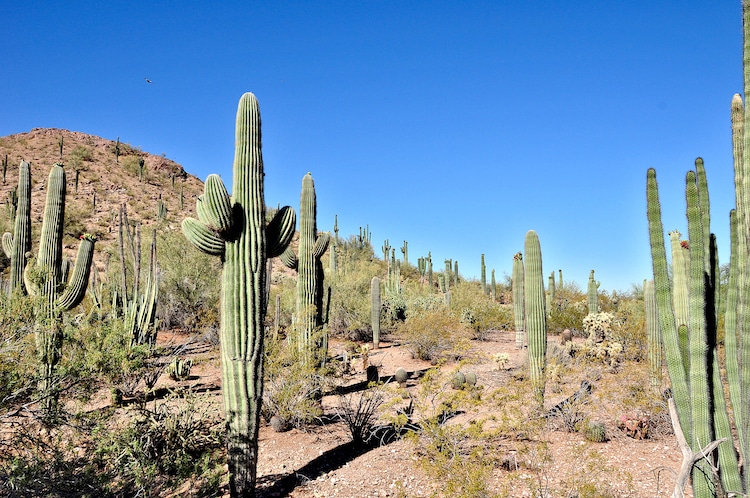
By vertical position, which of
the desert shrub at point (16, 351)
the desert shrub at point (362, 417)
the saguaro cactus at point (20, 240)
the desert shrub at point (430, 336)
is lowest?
the desert shrub at point (362, 417)

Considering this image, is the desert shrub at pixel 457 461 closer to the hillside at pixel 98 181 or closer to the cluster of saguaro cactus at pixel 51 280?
the cluster of saguaro cactus at pixel 51 280

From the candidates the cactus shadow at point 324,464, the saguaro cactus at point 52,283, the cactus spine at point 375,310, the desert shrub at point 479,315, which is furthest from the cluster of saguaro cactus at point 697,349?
the desert shrub at point 479,315

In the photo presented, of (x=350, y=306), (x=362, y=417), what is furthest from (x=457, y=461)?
(x=350, y=306)

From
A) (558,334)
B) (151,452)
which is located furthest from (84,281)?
(558,334)

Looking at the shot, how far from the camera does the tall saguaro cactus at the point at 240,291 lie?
5172 millimetres

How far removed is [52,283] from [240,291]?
4.42 metres

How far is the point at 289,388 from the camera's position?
7480 mm

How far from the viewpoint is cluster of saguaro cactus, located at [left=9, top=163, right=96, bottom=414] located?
543cm

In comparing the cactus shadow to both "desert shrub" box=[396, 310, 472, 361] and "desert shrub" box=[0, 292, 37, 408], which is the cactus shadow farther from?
"desert shrub" box=[396, 310, 472, 361]

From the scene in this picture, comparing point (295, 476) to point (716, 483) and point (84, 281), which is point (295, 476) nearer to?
point (716, 483)

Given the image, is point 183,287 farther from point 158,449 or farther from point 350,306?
point 158,449

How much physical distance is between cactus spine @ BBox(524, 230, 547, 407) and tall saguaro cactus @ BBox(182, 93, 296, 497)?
13.5ft

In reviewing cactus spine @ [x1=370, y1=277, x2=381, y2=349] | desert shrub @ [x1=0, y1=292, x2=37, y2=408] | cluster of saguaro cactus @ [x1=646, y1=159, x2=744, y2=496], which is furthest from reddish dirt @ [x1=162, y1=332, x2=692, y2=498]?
cactus spine @ [x1=370, y1=277, x2=381, y2=349]

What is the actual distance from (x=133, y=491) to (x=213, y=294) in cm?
1336
